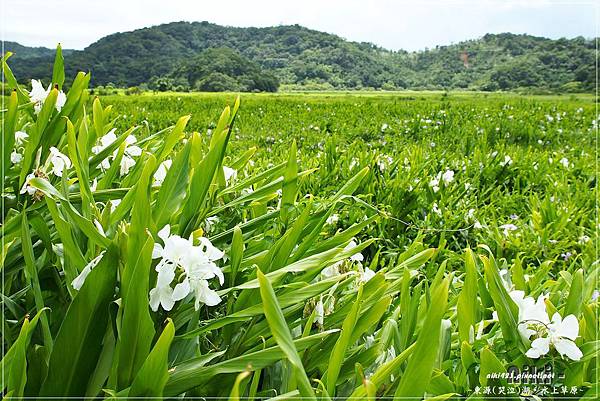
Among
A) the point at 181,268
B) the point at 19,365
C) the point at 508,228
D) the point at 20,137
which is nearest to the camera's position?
the point at 19,365

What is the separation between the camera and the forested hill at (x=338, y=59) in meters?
15.5

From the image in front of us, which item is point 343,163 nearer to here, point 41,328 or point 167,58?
point 41,328

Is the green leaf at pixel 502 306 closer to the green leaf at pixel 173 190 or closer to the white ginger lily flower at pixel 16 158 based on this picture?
the green leaf at pixel 173 190

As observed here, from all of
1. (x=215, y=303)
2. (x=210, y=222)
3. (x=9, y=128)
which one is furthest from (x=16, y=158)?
(x=215, y=303)

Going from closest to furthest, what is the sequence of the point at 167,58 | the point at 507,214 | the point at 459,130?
1. the point at 507,214
2. the point at 459,130
3. the point at 167,58

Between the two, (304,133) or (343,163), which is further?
(304,133)

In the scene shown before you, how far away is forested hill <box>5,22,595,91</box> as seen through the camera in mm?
15547

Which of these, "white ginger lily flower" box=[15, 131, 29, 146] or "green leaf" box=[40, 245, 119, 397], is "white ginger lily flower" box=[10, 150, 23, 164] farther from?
"green leaf" box=[40, 245, 119, 397]

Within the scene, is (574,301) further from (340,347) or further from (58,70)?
(58,70)

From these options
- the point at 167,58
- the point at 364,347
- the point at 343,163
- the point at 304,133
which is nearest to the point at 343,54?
the point at 167,58

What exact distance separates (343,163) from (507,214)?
1216 millimetres

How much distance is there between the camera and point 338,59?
1906 centimetres

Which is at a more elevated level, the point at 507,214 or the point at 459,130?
the point at 459,130

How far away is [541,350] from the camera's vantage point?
902mm
